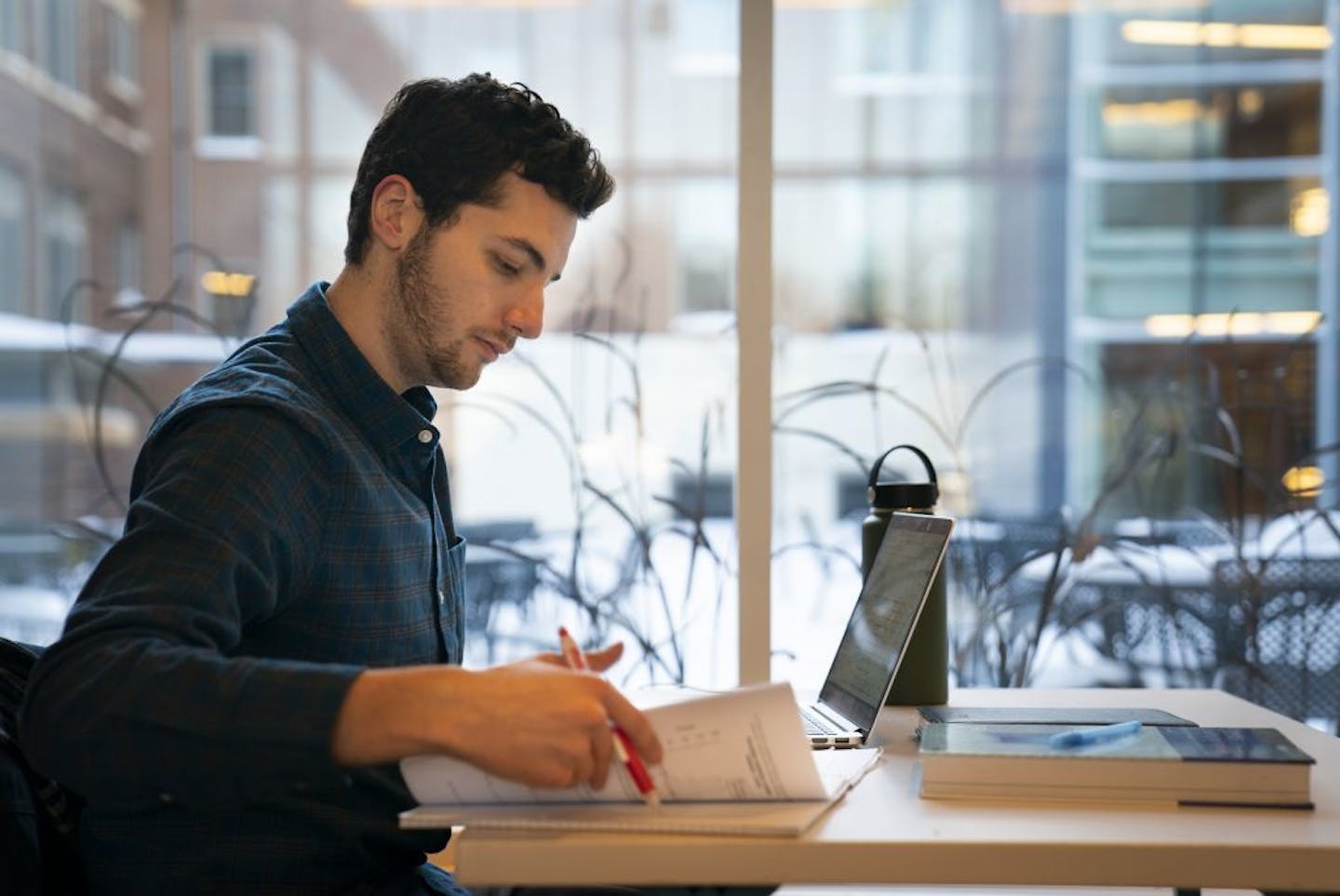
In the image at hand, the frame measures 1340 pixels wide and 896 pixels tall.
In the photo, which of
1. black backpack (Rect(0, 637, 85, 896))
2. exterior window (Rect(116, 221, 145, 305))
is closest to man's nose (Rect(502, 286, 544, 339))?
black backpack (Rect(0, 637, 85, 896))

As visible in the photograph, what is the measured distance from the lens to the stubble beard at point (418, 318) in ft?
4.69

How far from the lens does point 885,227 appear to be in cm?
289

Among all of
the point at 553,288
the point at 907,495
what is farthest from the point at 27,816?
the point at 553,288

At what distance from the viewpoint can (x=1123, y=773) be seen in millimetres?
1105

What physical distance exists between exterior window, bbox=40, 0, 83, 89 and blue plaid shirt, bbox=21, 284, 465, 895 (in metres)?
1.90

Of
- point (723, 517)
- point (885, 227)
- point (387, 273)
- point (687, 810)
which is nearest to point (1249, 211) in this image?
point (885, 227)

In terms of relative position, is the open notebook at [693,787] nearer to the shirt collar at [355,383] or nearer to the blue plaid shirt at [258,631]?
the blue plaid shirt at [258,631]

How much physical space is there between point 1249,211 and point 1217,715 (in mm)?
1738

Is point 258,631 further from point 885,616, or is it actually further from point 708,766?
point 885,616

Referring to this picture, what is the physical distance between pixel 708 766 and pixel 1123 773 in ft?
1.13

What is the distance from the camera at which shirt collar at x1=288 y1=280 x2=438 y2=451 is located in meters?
1.37

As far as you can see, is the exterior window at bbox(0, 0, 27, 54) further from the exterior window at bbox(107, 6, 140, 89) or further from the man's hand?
the man's hand

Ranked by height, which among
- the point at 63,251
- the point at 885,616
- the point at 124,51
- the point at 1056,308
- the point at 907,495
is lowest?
the point at 885,616

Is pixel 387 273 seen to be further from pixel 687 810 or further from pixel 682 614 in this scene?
pixel 682 614
